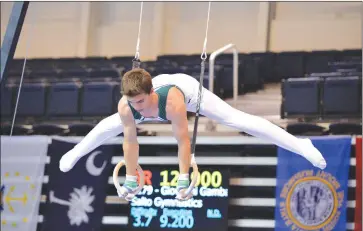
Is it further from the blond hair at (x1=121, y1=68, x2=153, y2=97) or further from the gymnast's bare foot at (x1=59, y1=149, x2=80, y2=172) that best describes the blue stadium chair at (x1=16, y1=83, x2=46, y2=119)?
the blond hair at (x1=121, y1=68, x2=153, y2=97)

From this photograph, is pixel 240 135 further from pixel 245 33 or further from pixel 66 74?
pixel 245 33

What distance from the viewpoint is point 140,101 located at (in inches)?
178

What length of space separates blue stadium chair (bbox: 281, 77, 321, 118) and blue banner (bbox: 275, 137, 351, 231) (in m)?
0.81

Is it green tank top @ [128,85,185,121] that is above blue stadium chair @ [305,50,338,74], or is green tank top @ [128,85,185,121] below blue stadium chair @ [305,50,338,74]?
below

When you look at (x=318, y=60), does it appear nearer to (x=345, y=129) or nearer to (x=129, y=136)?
(x=345, y=129)

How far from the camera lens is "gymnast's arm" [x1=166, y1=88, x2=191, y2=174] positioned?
4.68 meters

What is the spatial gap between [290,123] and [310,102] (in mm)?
479

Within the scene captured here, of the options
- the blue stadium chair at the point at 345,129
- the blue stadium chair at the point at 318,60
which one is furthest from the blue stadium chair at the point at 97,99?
the blue stadium chair at the point at 318,60

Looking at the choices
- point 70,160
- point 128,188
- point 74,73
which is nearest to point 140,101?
point 128,188

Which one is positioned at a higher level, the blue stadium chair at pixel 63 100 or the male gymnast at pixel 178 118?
the blue stadium chair at pixel 63 100

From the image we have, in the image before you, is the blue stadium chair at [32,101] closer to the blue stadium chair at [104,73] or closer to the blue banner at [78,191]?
the blue banner at [78,191]

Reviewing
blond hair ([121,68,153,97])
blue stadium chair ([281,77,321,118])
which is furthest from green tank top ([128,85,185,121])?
blue stadium chair ([281,77,321,118])

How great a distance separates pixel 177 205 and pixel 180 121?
355 centimetres

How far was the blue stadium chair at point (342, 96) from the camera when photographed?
27.2 ft
